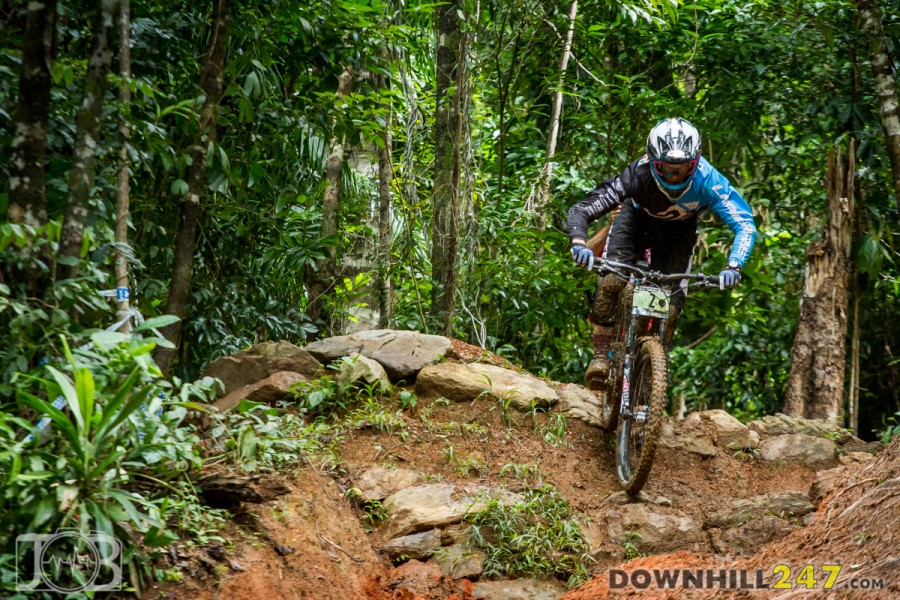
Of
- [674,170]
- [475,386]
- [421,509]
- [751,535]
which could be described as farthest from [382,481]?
[674,170]

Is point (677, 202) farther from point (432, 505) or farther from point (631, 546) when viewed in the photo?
point (432, 505)

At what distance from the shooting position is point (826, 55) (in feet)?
29.1

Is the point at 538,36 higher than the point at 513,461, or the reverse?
the point at 538,36

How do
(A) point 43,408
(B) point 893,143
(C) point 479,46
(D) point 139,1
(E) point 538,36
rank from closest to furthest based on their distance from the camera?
(A) point 43,408 < (D) point 139,1 < (B) point 893,143 < (C) point 479,46 < (E) point 538,36

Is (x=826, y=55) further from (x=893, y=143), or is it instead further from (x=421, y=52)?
(x=421, y=52)

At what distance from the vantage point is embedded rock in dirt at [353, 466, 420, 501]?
5.52m

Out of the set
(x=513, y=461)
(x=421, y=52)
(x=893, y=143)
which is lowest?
(x=513, y=461)

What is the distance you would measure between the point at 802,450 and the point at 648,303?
1.91m

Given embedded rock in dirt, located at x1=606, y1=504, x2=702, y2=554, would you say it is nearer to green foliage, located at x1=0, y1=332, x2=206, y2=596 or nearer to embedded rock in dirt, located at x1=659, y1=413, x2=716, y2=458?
embedded rock in dirt, located at x1=659, y1=413, x2=716, y2=458

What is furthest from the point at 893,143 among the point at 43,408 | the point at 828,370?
the point at 43,408

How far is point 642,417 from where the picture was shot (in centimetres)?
570

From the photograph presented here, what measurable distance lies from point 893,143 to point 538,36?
360 centimetres

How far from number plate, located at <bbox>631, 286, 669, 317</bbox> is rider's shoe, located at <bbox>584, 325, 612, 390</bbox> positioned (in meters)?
0.91

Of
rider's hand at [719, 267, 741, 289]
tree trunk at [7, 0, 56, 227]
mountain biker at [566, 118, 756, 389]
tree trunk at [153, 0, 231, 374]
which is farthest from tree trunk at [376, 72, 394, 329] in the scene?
tree trunk at [7, 0, 56, 227]
